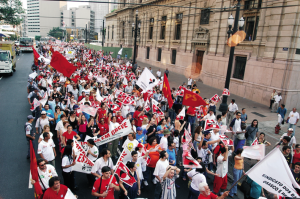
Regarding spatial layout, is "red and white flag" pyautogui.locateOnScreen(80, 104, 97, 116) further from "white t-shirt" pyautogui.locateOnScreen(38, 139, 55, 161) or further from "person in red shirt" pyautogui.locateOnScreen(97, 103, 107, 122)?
"white t-shirt" pyautogui.locateOnScreen(38, 139, 55, 161)

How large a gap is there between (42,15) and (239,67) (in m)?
187

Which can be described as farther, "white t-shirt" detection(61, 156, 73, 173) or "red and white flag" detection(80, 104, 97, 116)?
"red and white flag" detection(80, 104, 97, 116)

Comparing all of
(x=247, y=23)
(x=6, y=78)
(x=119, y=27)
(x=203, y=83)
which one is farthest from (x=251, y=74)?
(x=119, y=27)

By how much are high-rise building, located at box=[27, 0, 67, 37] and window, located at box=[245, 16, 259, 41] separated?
571ft

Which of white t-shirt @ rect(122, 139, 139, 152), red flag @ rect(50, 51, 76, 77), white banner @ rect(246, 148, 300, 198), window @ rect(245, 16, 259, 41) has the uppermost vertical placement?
window @ rect(245, 16, 259, 41)

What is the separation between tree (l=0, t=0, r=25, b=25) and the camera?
3115 cm

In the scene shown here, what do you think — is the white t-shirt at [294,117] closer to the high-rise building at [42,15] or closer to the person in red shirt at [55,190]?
the person in red shirt at [55,190]

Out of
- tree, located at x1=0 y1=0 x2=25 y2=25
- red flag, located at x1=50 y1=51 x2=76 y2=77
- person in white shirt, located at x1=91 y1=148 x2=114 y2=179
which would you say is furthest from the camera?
tree, located at x1=0 y1=0 x2=25 y2=25

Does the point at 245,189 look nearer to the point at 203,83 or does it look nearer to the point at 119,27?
the point at 203,83

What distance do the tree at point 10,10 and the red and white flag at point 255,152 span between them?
119ft

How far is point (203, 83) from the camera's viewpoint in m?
22.7

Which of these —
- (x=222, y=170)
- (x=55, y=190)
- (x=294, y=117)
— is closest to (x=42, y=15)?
(x=294, y=117)

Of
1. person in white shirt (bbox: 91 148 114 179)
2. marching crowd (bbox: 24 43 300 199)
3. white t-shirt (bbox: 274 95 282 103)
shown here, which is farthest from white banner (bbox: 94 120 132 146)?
white t-shirt (bbox: 274 95 282 103)

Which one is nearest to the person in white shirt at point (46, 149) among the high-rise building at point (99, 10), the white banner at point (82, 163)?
the white banner at point (82, 163)
